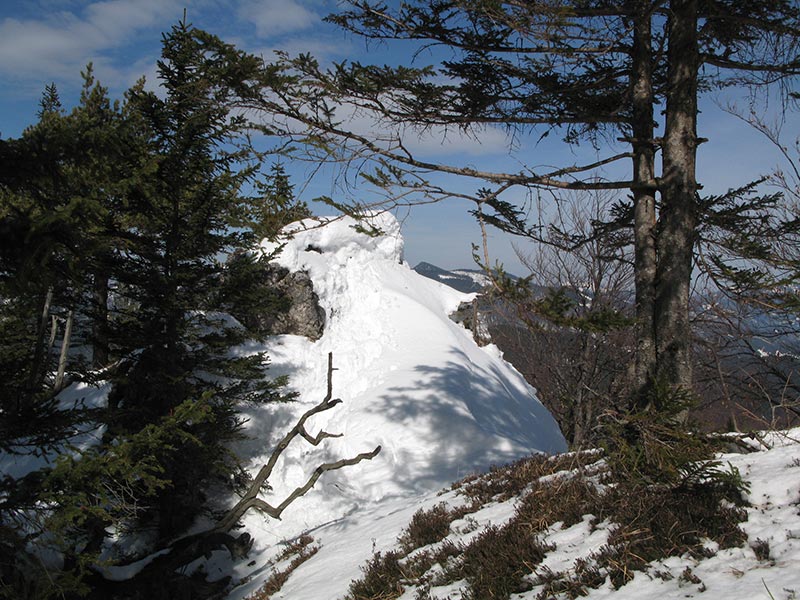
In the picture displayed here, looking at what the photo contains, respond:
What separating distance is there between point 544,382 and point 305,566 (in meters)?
15.4

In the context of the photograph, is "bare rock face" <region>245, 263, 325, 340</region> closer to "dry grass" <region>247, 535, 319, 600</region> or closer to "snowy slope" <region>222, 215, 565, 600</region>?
"snowy slope" <region>222, 215, 565, 600</region>

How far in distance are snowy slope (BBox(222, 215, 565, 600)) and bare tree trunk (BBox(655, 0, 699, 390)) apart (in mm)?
5697

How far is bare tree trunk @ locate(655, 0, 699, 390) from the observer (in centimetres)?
575

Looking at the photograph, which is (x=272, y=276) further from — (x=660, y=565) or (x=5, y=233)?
(x=660, y=565)

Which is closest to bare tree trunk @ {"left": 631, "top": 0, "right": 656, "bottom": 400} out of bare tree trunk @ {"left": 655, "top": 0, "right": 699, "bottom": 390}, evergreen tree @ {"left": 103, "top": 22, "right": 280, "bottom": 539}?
bare tree trunk @ {"left": 655, "top": 0, "right": 699, "bottom": 390}

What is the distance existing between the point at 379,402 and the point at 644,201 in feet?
34.9

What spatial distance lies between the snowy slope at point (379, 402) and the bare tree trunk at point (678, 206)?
5.70 meters

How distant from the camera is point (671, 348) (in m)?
5.78

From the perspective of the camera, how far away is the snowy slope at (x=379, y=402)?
1275 centimetres

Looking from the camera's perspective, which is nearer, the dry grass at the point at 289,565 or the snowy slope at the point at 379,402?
the dry grass at the point at 289,565

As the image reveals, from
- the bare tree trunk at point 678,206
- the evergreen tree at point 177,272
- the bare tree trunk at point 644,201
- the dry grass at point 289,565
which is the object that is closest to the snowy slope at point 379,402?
the dry grass at point 289,565

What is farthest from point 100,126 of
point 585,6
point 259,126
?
point 585,6

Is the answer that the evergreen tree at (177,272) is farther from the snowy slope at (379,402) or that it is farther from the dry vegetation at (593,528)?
the dry vegetation at (593,528)

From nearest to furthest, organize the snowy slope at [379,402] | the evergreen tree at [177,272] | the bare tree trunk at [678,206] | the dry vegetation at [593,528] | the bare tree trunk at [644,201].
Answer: the dry vegetation at [593,528] < the bare tree trunk at [678,206] < the bare tree trunk at [644,201] < the evergreen tree at [177,272] < the snowy slope at [379,402]
